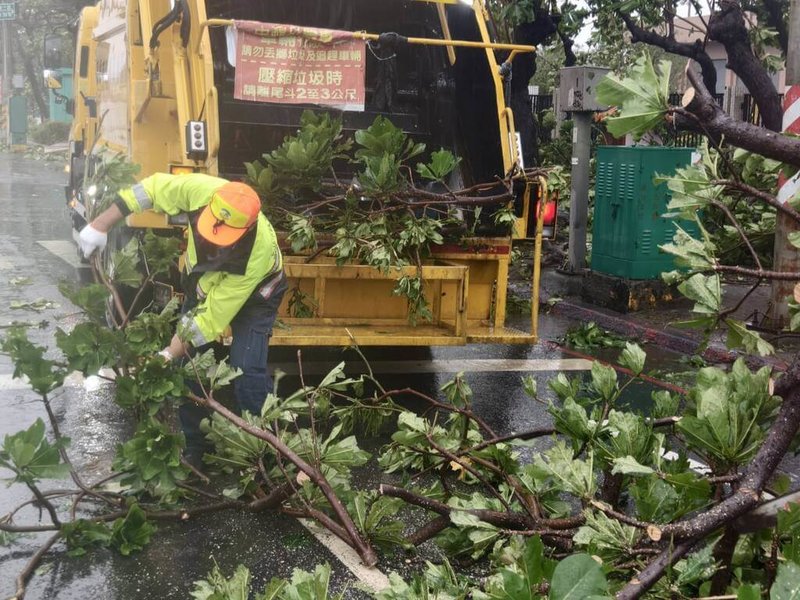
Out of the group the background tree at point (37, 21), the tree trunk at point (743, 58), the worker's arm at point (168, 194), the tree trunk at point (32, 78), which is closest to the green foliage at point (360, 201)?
the worker's arm at point (168, 194)

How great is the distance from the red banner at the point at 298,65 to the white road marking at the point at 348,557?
10.7 feet

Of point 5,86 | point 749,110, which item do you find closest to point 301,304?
point 749,110

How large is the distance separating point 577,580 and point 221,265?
305cm

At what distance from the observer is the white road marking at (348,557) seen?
3791 mm

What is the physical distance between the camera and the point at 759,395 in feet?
9.41

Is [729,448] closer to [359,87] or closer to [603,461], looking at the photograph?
[603,461]

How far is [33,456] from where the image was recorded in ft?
12.0

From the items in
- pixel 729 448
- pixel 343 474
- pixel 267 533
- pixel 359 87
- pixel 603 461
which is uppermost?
pixel 359 87

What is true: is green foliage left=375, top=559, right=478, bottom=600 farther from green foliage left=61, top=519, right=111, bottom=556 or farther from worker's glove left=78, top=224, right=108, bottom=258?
worker's glove left=78, top=224, right=108, bottom=258

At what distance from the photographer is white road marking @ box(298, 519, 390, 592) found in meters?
3.79

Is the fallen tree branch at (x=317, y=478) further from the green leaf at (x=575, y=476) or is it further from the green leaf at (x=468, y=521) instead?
the green leaf at (x=575, y=476)

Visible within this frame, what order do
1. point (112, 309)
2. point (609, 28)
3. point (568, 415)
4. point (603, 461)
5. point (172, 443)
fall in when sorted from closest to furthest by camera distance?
point (603, 461) → point (568, 415) → point (172, 443) → point (112, 309) → point (609, 28)

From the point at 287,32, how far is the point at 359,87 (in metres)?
0.63

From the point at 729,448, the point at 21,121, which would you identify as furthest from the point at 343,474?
the point at 21,121
